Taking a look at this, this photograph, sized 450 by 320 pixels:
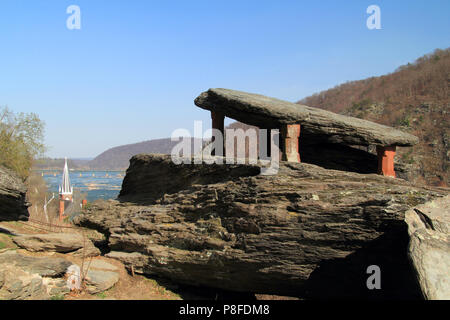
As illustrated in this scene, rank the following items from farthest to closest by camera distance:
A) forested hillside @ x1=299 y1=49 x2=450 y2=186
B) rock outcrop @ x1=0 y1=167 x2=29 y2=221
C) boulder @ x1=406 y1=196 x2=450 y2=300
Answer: forested hillside @ x1=299 y1=49 x2=450 y2=186 < rock outcrop @ x1=0 y1=167 x2=29 y2=221 < boulder @ x1=406 y1=196 x2=450 y2=300

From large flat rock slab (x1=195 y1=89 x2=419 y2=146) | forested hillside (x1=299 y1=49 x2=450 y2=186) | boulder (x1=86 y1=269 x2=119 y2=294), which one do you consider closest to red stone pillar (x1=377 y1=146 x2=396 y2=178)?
large flat rock slab (x1=195 y1=89 x2=419 y2=146)

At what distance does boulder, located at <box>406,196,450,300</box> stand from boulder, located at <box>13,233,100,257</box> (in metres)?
10.7

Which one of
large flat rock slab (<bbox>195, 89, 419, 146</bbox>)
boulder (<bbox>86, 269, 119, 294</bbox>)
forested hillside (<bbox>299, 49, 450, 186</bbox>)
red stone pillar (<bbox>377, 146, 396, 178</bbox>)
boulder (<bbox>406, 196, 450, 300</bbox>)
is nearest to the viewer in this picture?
boulder (<bbox>406, 196, 450, 300</bbox>)

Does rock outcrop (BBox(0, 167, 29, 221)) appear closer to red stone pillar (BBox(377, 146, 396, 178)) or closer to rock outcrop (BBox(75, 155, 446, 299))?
rock outcrop (BBox(75, 155, 446, 299))

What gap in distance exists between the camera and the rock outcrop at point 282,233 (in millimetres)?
8852

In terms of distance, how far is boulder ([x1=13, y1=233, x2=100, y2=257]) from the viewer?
1161 cm

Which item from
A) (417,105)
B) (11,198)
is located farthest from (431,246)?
(417,105)

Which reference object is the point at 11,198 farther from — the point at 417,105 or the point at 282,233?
the point at 417,105

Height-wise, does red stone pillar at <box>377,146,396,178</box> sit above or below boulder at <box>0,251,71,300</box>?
above

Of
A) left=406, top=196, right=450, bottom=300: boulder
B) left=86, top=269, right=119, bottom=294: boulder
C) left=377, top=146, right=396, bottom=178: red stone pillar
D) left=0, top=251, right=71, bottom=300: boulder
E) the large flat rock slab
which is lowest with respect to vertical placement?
left=86, top=269, right=119, bottom=294: boulder

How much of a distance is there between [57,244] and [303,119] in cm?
1015

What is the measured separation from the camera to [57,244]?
1203 centimetres

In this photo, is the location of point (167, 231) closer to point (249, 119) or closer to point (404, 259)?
point (249, 119)

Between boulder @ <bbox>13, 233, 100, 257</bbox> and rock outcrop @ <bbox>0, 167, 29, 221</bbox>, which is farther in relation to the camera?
rock outcrop @ <bbox>0, 167, 29, 221</bbox>
